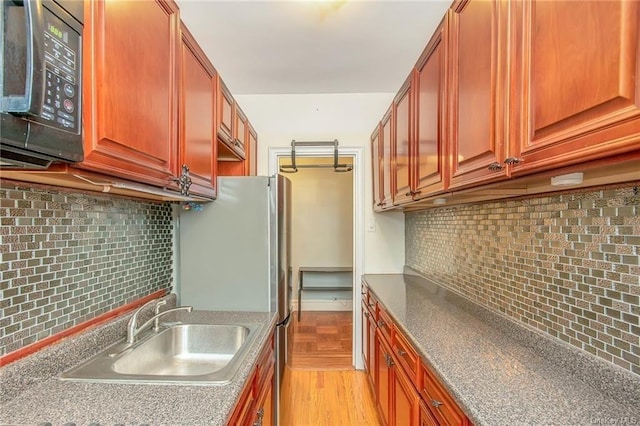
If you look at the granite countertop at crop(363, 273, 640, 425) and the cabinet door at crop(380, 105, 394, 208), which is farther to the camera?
the cabinet door at crop(380, 105, 394, 208)

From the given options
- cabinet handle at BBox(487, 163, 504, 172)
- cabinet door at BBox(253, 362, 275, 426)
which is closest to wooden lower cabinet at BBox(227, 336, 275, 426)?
cabinet door at BBox(253, 362, 275, 426)

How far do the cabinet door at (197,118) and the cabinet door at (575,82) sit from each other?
118 centimetres

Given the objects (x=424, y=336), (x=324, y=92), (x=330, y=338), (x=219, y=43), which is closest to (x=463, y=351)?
(x=424, y=336)

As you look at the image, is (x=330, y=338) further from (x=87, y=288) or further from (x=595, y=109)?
(x=595, y=109)

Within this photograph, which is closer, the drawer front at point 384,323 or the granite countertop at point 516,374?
the granite countertop at point 516,374

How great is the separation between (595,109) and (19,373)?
1584mm

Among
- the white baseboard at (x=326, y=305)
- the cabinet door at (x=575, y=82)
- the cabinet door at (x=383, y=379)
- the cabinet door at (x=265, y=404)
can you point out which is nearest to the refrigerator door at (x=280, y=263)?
the cabinet door at (x=265, y=404)

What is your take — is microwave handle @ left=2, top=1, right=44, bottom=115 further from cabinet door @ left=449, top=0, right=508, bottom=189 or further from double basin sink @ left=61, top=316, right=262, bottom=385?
cabinet door @ left=449, top=0, right=508, bottom=189

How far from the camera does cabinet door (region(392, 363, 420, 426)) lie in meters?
1.37

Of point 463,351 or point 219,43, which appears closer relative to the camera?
point 463,351

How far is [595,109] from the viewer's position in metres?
0.66

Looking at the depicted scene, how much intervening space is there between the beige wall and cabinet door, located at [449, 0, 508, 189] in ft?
5.79

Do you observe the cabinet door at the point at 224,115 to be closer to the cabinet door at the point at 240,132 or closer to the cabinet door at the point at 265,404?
the cabinet door at the point at 240,132

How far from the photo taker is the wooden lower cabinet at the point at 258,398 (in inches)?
43.1
